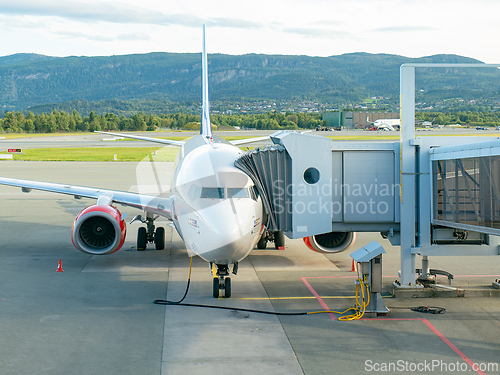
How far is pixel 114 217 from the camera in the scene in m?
17.6

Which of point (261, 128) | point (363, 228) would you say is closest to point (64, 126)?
point (261, 128)

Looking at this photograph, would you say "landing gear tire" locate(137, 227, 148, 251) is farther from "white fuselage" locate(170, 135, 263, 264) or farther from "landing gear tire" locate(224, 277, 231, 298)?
"landing gear tire" locate(224, 277, 231, 298)

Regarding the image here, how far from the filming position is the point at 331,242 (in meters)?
17.0

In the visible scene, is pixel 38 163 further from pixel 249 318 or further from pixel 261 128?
pixel 261 128

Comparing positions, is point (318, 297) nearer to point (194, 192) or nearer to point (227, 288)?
point (227, 288)

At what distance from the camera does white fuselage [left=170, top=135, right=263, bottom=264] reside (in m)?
12.5

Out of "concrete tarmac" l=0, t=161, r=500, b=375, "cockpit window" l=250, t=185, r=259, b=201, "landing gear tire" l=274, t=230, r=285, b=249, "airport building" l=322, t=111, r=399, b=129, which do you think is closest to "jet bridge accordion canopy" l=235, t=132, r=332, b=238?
"cockpit window" l=250, t=185, r=259, b=201

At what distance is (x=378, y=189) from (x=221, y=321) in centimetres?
600

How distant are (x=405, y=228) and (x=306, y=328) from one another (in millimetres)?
4663

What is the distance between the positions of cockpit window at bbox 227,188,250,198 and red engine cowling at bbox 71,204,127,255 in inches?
233

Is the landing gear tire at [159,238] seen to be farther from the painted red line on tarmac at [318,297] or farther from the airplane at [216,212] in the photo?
the painted red line on tarmac at [318,297]

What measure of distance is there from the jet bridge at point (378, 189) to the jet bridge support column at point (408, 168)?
3 centimetres

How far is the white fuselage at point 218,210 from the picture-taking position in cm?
1252

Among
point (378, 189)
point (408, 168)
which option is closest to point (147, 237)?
point (378, 189)
